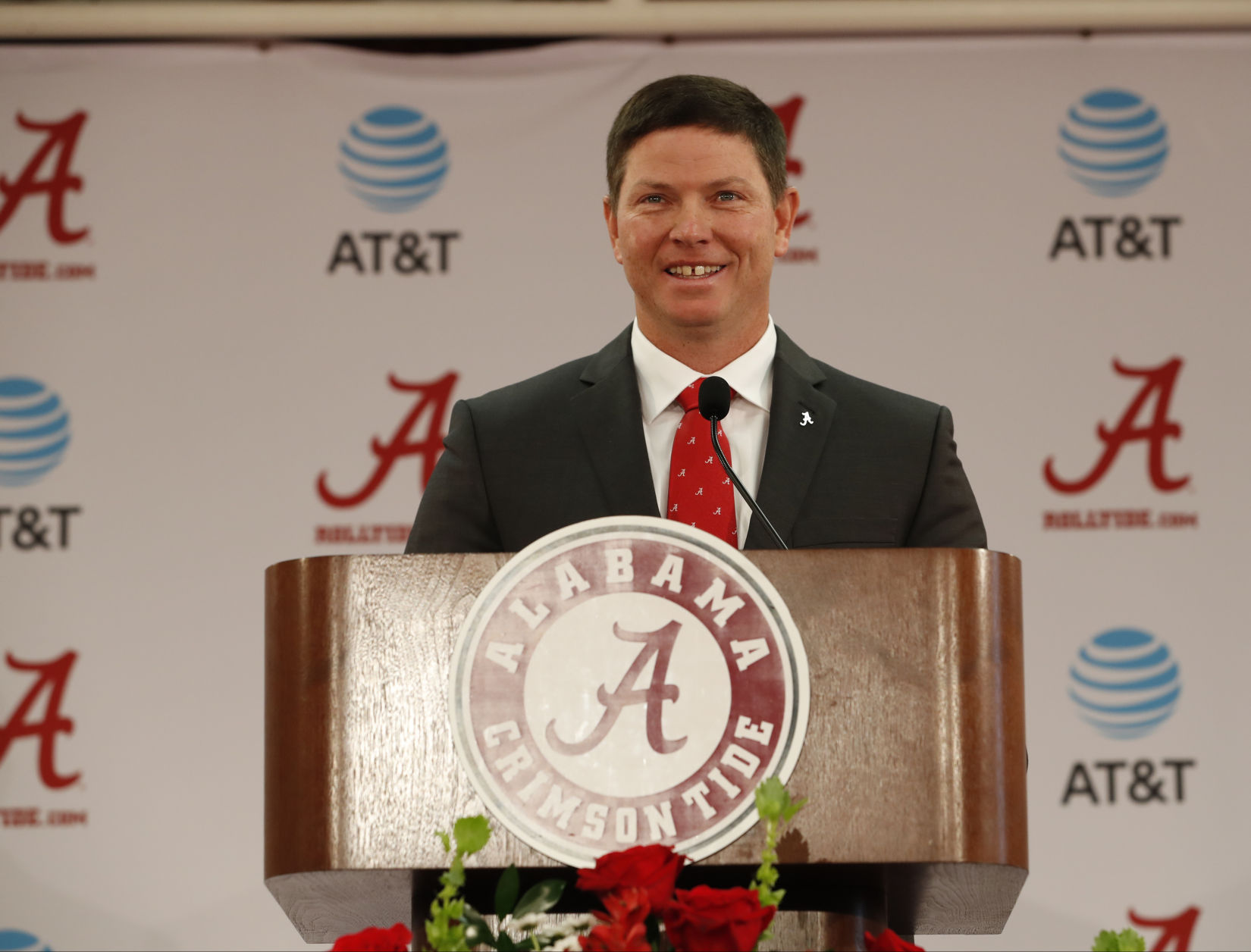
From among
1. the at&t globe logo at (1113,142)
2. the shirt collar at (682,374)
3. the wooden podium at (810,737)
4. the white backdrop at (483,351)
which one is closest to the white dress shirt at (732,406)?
the shirt collar at (682,374)

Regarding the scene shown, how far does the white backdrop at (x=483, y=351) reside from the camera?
3.42 meters

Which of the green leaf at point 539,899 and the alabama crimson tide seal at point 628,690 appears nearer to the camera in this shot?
the green leaf at point 539,899

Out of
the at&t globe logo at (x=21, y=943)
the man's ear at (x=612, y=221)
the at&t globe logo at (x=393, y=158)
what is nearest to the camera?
the man's ear at (x=612, y=221)

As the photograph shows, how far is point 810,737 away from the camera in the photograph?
4.15ft

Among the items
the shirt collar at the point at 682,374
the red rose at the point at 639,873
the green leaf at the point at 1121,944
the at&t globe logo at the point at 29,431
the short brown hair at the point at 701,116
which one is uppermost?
the short brown hair at the point at 701,116

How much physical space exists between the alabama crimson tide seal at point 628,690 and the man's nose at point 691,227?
61 centimetres

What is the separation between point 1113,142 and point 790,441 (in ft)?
7.56

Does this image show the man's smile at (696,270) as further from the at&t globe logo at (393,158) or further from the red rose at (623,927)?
the at&t globe logo at (393,158)

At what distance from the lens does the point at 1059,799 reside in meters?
3.41

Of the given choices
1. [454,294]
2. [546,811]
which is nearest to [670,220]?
[546,811]

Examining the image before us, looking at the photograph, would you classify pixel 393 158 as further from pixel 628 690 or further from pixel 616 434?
pixel 628 690

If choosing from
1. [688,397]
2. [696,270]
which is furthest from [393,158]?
[688,397]

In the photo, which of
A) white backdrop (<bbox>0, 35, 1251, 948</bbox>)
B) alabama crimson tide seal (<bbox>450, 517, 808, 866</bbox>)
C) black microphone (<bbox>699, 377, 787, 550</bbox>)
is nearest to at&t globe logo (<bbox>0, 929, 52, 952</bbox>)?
white backdrop (<bbox>0, 35, 1251, 948</bbox>)

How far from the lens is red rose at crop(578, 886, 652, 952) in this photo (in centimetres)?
102
